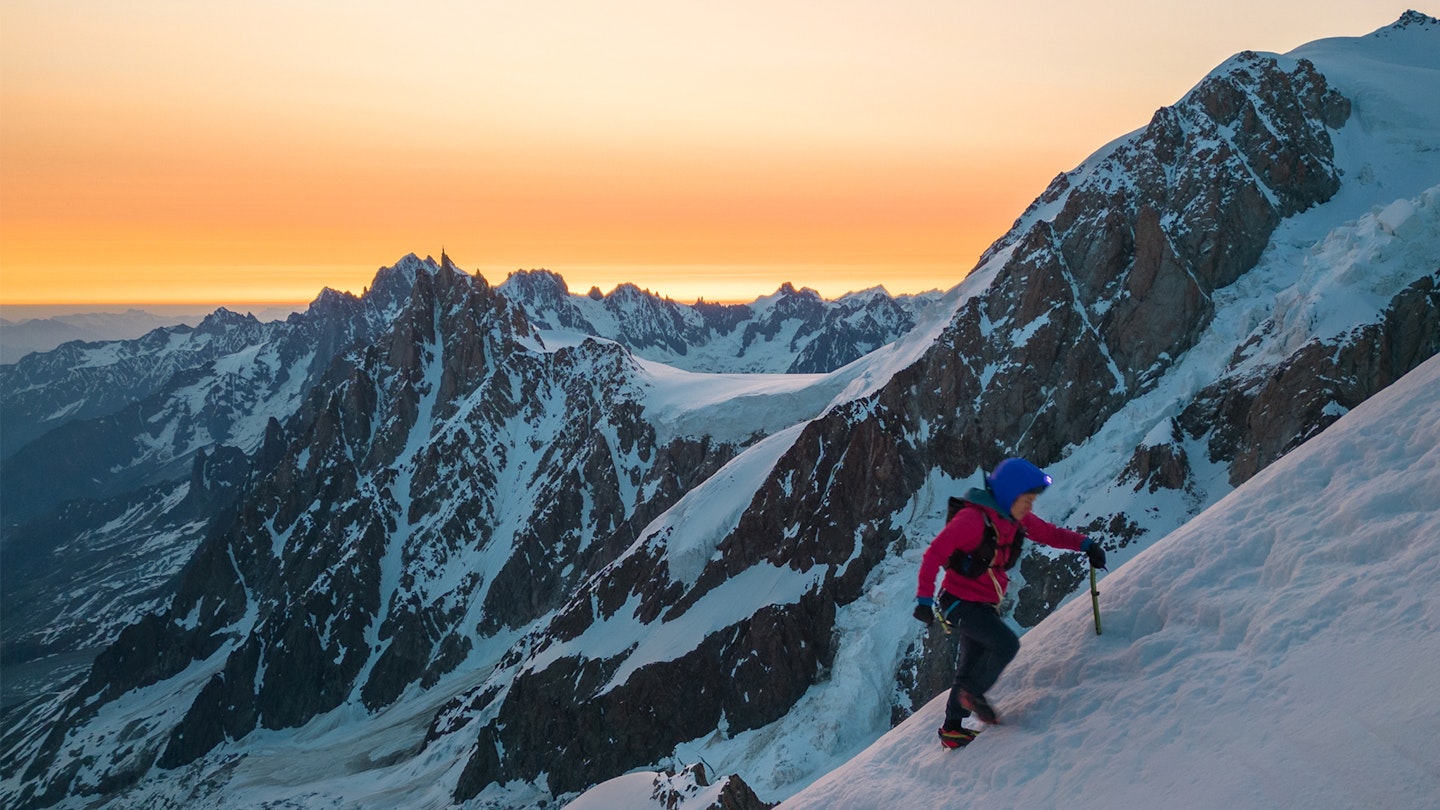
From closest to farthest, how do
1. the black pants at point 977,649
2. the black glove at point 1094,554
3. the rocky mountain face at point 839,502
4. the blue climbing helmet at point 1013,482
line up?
the black glove at point 1094,554 → the blue climbing helmet at point 1013,482 → the black pants at point 977,649 → the rocky mountain face at point 839,502

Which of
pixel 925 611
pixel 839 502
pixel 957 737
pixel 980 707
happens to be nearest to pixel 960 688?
pixel 980 707

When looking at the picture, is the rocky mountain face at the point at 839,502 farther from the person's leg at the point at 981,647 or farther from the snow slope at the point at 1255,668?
the snow slope at the point at 1255,668

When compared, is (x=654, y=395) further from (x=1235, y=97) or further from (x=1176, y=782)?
(x=1176, y=782)

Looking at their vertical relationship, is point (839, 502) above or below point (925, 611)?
below

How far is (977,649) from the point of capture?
971cm

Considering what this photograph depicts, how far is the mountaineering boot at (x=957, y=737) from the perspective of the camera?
920 centimetres

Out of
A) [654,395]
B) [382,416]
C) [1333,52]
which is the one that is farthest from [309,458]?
[1333,52]

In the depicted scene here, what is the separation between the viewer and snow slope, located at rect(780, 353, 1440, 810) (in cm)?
661

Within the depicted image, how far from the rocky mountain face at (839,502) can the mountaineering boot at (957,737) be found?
1231 cm

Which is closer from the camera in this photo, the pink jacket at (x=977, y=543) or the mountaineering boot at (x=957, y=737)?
the mountaineering boot at (x=957, y=737)

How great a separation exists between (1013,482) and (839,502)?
61.7m

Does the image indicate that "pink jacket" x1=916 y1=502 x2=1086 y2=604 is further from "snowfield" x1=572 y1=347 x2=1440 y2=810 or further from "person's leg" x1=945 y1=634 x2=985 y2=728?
"snowfield" x1=572 y1=347 x2=1440 y2=810

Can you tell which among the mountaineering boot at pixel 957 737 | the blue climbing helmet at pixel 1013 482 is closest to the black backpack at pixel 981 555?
the blue climbing helmet at pixel 1013 482

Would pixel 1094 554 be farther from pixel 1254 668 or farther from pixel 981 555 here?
pixel 1254 668
